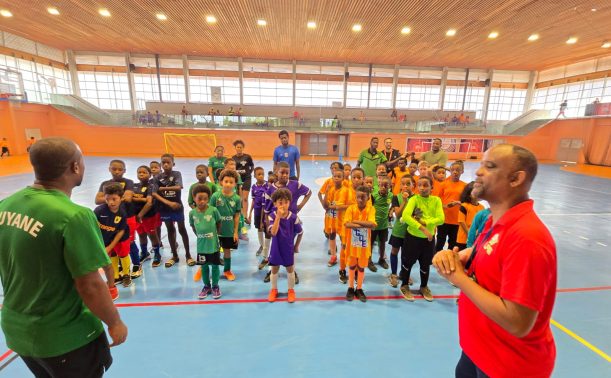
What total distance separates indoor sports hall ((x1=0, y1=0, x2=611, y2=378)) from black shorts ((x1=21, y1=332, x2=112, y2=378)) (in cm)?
46

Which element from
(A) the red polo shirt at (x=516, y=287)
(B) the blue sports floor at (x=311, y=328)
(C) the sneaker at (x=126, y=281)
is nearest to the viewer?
(A) the red polo shirt at (x=516, y=287)

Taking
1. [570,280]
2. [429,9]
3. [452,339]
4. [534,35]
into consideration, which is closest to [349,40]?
[429,9]

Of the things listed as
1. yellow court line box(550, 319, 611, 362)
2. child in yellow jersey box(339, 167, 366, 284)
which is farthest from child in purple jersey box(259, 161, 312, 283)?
yellow court line box(550, 319, 611, 362)

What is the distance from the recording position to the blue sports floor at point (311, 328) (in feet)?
8.96

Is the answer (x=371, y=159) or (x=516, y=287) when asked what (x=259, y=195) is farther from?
(x=516, y=287)

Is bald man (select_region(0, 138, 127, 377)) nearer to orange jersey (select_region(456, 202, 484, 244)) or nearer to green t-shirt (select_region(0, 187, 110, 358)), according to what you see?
green t-shirt (select_region(0, 187, 110, 358))

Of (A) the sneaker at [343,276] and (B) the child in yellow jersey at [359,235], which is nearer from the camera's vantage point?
(B) the child in yellow jersey at [359,235]

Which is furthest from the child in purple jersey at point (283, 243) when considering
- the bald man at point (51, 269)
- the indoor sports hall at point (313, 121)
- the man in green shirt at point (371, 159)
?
the man in green shirt at point (371, 159)

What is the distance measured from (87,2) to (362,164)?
1523cm

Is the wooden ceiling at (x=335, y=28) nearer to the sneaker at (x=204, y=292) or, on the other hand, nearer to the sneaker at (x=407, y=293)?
the sneaker at (x=407, y=293)

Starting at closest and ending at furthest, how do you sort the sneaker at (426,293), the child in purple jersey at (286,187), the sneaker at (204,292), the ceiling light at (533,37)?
the sneaker at (204,292) < the sneaker at (426,293) < the child in purple jersey at (286,187) < the ceiling light at (533,37)

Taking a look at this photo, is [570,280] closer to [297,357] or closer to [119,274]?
[297,357]

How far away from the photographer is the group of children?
3809mm

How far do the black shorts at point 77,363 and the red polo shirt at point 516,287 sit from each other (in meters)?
2.09
